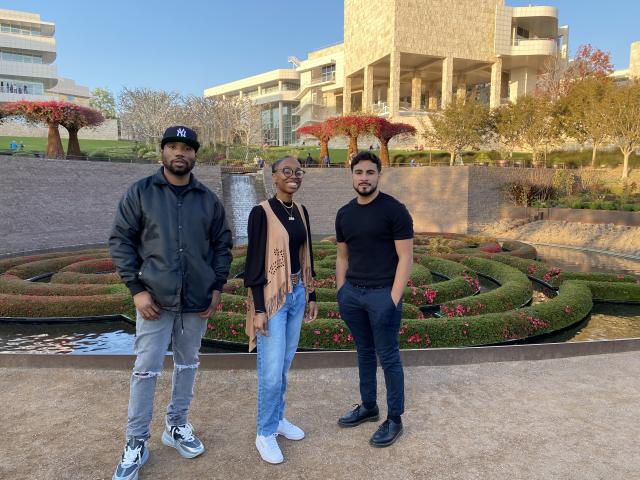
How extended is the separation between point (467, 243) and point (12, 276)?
16489 mm

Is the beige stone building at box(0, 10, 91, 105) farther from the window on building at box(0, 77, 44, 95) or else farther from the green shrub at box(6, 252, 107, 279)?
the green shrub at box(6, 252, 107, 279)

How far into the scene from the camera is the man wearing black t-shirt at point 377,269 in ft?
12.5

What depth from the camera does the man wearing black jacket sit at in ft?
11.1

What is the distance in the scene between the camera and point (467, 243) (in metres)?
19.2

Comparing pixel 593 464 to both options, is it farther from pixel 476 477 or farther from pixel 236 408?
pixel 236 408

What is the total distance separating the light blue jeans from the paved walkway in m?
0.36

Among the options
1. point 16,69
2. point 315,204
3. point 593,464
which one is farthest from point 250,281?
point 16,69

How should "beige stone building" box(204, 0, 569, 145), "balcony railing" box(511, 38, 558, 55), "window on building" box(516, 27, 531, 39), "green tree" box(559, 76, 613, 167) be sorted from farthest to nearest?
"window on building" box(516, 27, 531, 39)
"balcony railing" box(511, 38, 558, 55)
"beige stone building" box(204, 0, 569, 145)
"green tree" box(559, 76, 613, 167)

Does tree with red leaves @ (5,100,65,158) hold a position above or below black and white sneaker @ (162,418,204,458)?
above

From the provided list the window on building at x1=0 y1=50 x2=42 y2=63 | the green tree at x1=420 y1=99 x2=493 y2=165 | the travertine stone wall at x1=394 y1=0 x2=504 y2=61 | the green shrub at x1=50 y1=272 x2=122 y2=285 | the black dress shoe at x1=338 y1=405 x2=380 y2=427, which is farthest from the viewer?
the window on building at x1=0 y1=50 x2=42 y2=63

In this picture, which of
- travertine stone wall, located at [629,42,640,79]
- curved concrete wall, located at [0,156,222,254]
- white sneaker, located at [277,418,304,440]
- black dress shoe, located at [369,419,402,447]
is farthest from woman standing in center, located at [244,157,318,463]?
travertine stone wall, located at [629,42,640,79]

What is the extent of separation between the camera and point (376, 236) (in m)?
3.85

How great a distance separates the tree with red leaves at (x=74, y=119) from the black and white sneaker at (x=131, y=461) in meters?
25.0

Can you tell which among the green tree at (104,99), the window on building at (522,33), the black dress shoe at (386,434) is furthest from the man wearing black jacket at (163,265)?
the green tree at (104,99)
